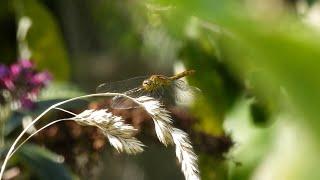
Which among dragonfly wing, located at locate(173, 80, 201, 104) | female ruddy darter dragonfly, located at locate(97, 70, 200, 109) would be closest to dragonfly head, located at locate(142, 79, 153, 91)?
female ruddy darter dragonfly, located at locate(97, 70, 200, 109)

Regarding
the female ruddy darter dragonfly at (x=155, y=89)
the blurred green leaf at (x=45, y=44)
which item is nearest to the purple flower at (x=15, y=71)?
the female ruddy darter dragonfly at (x=155, y=89)

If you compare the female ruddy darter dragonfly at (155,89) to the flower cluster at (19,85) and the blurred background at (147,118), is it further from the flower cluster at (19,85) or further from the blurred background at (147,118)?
the flower cluster at (19,85)

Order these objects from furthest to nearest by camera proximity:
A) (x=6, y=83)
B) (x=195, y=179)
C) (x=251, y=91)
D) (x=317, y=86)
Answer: (x=251, y=91)
(x=6, y=83)
(x=195, y=179)
(x=317, y=86)

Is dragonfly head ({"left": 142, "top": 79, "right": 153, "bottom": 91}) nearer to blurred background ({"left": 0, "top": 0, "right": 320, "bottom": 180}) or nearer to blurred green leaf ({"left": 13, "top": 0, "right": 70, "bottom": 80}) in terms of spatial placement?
blurred background ({"left": 0, "top": 0, "right": 320, "bottom": 180})

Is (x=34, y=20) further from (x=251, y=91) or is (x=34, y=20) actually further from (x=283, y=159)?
(x=283, y=159)

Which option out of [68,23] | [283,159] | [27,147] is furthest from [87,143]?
[68,23]

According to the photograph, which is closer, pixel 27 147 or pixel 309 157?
pixel 309 157

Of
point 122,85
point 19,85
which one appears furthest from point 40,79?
point 122,85
